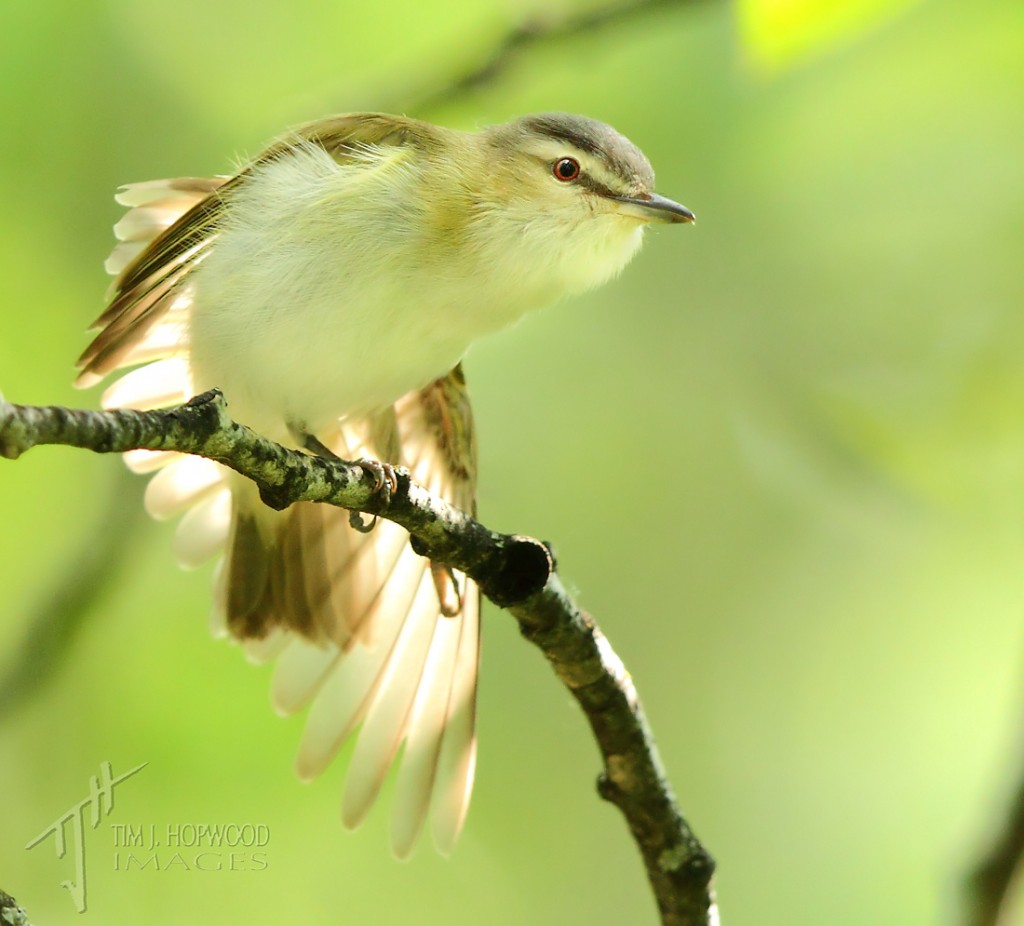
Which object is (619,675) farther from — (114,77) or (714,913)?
(114,77)

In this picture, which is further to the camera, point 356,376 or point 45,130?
point 45,130

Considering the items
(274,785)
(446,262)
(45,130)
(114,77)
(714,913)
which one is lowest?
(714,913)

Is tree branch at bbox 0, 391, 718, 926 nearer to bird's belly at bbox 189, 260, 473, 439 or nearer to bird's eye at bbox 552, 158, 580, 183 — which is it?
bird's belly at bbox 189, 260, 473, 439

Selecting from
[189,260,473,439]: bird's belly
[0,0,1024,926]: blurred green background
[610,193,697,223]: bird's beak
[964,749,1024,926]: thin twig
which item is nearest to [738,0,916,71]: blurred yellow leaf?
[610,193,697,223]: bird's beak

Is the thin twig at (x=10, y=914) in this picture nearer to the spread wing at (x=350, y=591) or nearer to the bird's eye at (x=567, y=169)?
the spread wing at (x=350, y=591)

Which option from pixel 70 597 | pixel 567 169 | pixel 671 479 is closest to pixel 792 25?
pixel 567 169

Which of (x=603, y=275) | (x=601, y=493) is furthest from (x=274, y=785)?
(x=603, y=275)

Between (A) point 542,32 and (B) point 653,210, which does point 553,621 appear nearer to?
(B) point 653,210
